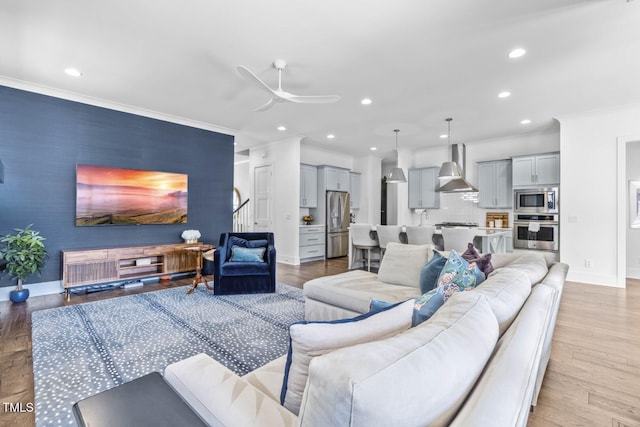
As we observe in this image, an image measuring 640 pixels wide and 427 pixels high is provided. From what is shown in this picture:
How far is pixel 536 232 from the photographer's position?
5648 mm

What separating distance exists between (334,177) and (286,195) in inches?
61.6

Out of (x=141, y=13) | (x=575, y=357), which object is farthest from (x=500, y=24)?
(x=141, y=13)

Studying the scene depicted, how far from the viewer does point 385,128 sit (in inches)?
231

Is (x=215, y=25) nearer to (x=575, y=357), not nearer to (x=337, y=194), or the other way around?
(x=575, y=357)

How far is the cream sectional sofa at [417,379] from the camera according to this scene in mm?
536

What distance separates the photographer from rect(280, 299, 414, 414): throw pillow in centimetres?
87

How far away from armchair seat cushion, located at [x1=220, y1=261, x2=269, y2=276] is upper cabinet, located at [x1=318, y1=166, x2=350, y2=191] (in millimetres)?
3687

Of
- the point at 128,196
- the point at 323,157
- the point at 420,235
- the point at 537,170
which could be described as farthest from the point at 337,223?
the point at 128,196

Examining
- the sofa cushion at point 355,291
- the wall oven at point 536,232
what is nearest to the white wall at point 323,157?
the wall oven at point 536,232

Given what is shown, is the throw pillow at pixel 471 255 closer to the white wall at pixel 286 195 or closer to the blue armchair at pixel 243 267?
the blue armchair at pixel 243 267

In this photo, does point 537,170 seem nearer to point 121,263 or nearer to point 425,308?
point 425,308

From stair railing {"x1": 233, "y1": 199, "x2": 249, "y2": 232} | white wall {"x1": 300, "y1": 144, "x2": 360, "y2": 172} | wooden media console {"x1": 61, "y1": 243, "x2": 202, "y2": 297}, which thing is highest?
white wall {"x1": 300, "y1": 144, "x2": 360, "y2": 172}

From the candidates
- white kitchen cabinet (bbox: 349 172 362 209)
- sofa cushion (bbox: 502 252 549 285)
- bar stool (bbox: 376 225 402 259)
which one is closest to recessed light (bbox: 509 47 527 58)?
sofa cushion (bbox: 502 252 549 285)

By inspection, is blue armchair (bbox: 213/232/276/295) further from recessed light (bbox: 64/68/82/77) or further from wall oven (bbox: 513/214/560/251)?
wall oven (bbox: 513/214/560/251)
